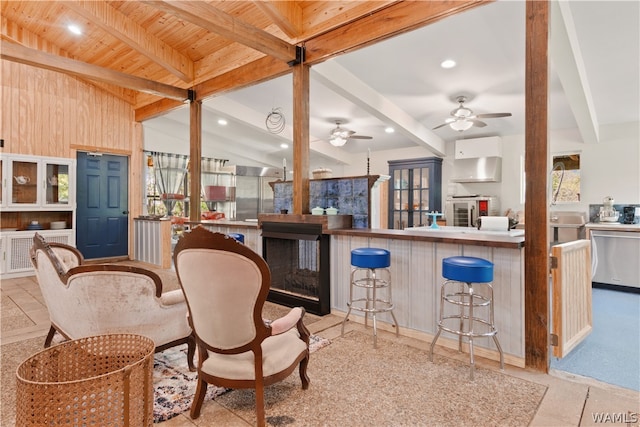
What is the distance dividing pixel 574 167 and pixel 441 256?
495 cm

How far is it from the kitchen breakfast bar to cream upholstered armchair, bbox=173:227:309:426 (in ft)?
5.13

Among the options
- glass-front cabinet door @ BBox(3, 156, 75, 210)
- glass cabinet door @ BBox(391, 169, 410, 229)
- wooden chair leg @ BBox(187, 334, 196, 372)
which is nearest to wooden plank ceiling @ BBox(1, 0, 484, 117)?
glass-front cabinet door @ BBox(3, 156, 75, 210)

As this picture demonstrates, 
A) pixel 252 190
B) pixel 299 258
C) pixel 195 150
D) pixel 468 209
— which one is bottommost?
pixel 299 258

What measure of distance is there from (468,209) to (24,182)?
818cm

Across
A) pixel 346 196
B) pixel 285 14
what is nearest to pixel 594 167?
pixel 346 196

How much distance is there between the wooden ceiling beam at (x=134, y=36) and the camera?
Answer: 4408mm

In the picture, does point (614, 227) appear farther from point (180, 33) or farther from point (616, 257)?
point (180, 33)

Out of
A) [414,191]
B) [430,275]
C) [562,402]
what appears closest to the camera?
[562,402]

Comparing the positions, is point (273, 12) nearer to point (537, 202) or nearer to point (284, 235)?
point (284, 235)

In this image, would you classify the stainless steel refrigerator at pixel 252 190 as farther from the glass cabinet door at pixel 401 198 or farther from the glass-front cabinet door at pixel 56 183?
the glass-front cabinet door at pixel 56 183

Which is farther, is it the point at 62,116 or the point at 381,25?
the point at 62,116

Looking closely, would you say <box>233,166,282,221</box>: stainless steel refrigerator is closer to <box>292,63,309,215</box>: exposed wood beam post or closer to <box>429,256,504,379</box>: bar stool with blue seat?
<box>292,63,309,215</box>: exposed wood beam post

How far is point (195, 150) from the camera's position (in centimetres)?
586

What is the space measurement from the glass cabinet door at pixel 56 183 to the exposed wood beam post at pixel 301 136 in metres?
4.73
